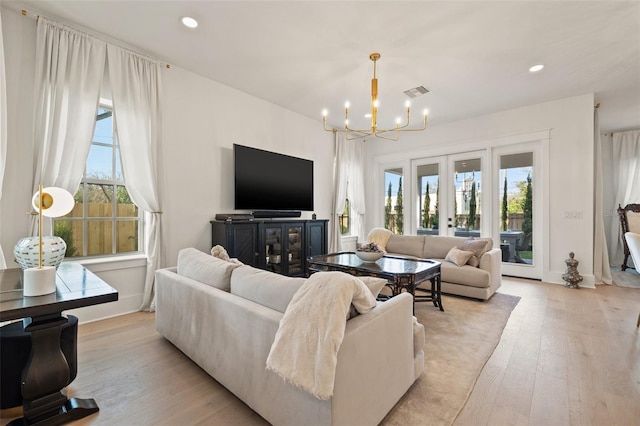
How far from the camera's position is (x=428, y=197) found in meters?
5.86

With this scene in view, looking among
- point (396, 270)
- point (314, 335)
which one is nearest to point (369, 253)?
point (396, 270)

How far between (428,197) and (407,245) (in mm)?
1663

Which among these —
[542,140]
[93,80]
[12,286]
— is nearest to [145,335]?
[12,286]

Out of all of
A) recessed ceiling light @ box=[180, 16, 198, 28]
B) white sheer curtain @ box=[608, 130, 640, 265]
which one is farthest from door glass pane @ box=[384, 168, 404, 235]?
recessed ceiling light @ box=[180, 16, 198, 28]

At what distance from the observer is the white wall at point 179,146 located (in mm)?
2457

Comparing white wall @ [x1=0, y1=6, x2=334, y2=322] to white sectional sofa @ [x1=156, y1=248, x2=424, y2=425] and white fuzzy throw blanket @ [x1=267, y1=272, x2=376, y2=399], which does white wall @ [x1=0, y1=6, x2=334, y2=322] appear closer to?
white sectional sofa @ [x1=156, y1=248, x2=424, y2=425]

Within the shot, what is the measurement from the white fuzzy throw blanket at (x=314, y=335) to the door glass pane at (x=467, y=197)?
485 centimetres

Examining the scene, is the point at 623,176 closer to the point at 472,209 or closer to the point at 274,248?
the point at 472,209

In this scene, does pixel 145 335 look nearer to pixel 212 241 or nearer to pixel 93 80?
pixel 212 241

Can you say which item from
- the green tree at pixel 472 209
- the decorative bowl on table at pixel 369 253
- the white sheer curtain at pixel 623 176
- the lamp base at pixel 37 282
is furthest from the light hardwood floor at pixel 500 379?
the white sheer curtain at pixel 623 176

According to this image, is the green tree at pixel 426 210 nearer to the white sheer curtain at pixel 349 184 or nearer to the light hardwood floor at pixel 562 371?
the white sheer curtain at pixel 349 184

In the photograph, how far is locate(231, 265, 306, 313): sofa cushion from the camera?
144cm

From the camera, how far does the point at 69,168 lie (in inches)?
105

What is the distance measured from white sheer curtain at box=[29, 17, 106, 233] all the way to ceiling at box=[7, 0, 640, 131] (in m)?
0.22
